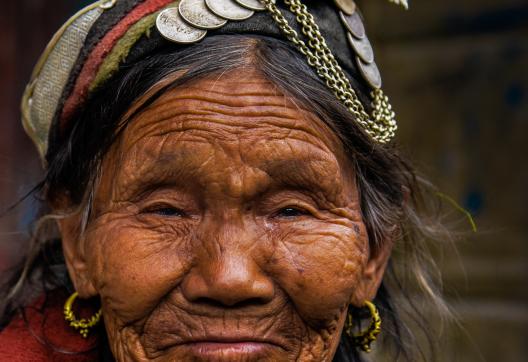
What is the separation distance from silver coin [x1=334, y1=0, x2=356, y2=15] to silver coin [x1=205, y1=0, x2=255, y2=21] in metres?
0.29

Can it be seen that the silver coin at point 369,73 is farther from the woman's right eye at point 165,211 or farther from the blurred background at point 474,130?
the blurred background at point 474,130

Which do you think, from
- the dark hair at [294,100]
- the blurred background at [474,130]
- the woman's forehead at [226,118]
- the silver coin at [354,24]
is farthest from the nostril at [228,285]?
the blurred background at [474,130]

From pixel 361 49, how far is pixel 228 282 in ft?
2.64

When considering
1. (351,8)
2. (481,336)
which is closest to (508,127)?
(481,336)

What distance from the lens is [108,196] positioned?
7.70 ft

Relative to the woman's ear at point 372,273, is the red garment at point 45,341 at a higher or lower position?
higher

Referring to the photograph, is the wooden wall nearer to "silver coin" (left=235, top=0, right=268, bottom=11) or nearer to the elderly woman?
the elderly woman

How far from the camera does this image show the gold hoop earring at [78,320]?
254cm

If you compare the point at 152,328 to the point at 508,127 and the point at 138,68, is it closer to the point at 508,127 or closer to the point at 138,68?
the point at 138,68

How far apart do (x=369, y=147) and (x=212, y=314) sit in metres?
0.64

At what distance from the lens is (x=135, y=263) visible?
7.25ft

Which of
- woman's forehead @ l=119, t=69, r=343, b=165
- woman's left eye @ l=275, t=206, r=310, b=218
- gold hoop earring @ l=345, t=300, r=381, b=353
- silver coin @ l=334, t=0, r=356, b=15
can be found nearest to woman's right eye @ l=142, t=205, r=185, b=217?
woman's forehead @ l=119, t=69, r=343, b=165

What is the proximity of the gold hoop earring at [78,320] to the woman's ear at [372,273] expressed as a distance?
29.3 inches

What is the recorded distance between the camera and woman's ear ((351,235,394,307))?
2.49 m
